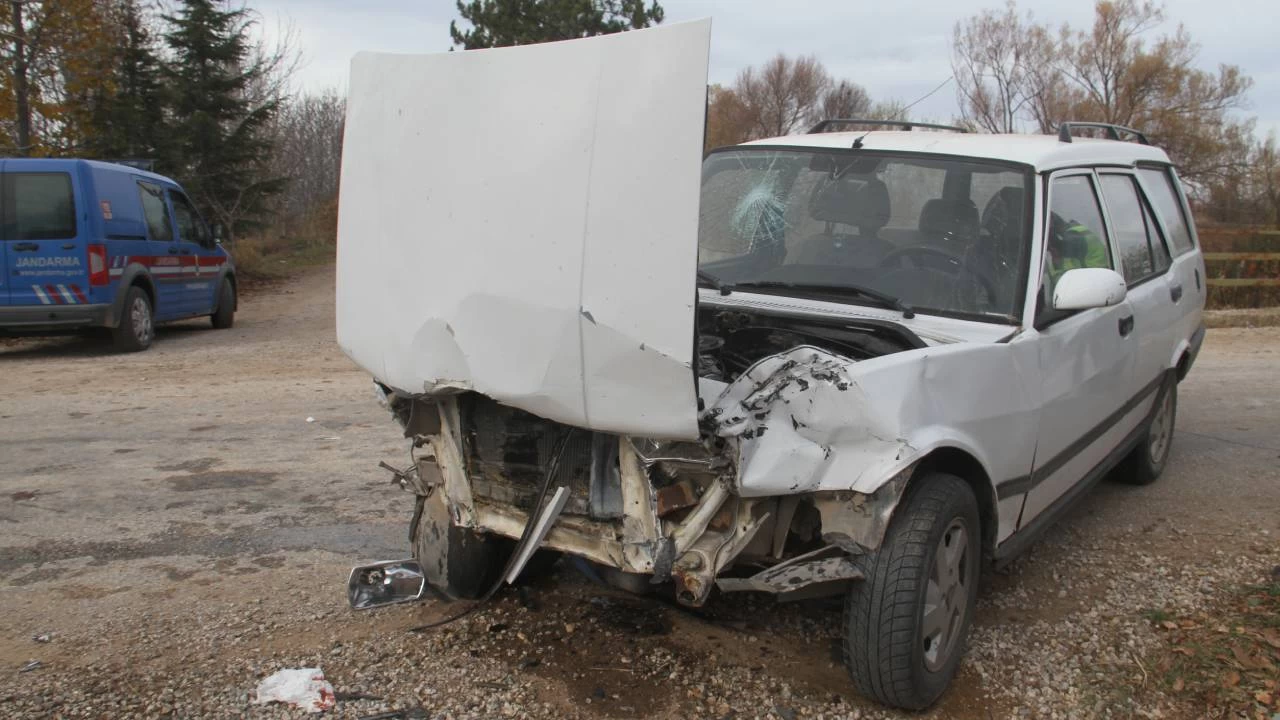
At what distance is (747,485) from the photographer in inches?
111

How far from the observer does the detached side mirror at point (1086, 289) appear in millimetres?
3668

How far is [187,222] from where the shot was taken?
12766 millimetres

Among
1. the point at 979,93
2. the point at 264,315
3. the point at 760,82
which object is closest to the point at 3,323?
the point at 264,315

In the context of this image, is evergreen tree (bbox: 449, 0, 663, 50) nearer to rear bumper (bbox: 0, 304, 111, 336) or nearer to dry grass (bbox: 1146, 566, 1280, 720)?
rear bumper (bbox: 0, 304, 111, 336)

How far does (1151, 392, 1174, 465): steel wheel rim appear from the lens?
5562 mm

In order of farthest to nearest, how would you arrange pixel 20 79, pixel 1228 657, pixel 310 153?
pixel 310 153, pixel 20 79, pixel 1228 657

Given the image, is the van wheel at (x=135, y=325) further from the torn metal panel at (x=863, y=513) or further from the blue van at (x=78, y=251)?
the torn metal panel at (x=863, y=513)

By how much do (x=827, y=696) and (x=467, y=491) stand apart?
1367 mm

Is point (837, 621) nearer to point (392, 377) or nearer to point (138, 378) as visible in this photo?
point (392, 377)

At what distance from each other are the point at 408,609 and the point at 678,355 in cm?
191

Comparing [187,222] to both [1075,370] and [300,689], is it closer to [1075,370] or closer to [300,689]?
A: [300,689]

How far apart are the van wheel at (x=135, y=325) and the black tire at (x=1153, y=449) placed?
991cm

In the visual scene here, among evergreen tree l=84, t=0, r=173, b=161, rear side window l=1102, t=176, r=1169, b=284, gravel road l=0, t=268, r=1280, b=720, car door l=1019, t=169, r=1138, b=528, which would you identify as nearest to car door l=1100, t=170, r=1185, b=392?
rear side window l=1102, t=176, r=1169, b=284

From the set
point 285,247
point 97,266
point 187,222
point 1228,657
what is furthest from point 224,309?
point 285,247
